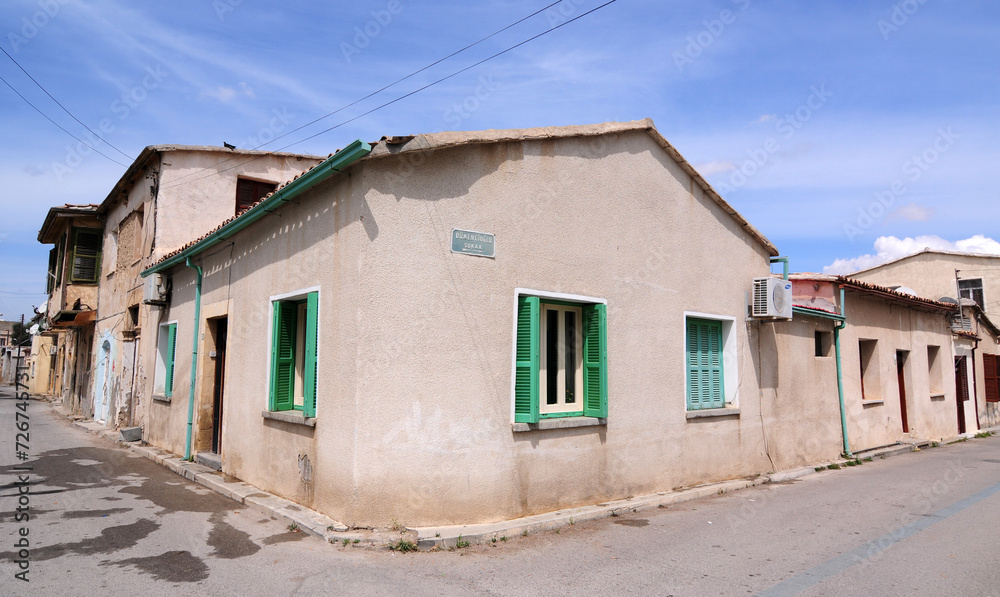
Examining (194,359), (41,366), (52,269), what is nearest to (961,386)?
(194,359)

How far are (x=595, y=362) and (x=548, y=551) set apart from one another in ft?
8.08

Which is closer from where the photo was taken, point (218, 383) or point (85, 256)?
point (218, 383)

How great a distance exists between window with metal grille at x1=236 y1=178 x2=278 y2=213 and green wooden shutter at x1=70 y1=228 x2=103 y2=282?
6769 mm

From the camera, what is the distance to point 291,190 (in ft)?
22.5

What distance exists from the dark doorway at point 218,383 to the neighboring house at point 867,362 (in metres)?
9.35

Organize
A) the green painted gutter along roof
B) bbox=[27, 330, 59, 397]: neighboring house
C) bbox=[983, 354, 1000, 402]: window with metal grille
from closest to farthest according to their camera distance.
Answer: the green painted gutter along roof < bbox=[983, 354, 1000, 402]: window with metal grille < bbox=[27, 330, 59, 397]: neighboring house

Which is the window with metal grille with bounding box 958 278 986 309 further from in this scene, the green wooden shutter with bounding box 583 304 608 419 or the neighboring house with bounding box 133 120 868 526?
the green wooden shutter with bounding box 583 304 608 419

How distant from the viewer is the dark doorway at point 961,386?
17.3 m

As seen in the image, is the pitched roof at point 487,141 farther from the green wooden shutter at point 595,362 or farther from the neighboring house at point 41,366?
the neighboring house at point 41,366

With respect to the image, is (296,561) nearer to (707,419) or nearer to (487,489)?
(487,489)

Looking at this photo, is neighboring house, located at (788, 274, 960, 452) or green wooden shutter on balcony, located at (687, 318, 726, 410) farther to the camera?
neighboring house, located at (788, 274, 960, 452)

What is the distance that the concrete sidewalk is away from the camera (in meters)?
5.61

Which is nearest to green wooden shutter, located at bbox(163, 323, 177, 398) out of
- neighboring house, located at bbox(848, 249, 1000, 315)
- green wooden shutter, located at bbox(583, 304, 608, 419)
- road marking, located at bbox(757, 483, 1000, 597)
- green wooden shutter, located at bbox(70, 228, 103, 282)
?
green wooden shutter, located at bbox(583, 304, 608, 419)

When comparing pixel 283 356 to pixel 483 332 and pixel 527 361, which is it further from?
pixel 527 361
